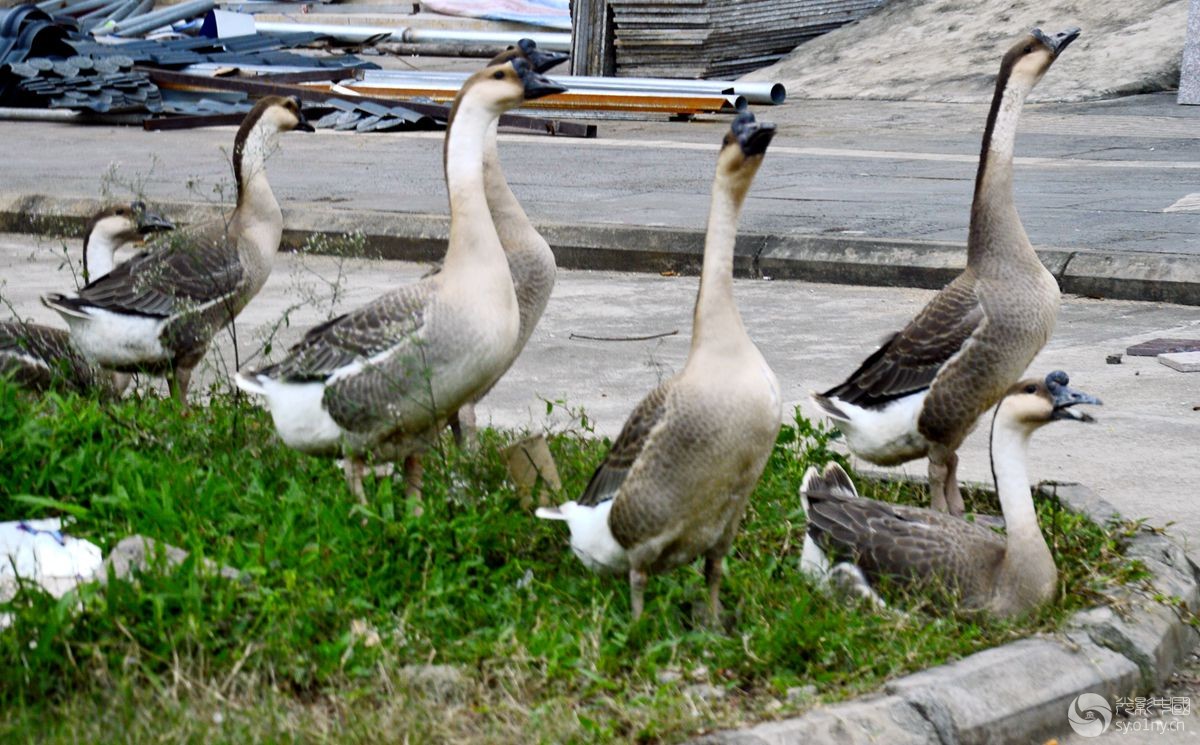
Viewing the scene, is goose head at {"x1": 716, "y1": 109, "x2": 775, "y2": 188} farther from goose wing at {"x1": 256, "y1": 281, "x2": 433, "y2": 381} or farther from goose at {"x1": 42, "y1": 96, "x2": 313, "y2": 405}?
goose at {"x1": 42, "y1": 96, "x2": 313, "y2": 405}

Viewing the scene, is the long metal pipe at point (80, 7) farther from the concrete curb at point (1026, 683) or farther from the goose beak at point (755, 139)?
the concrete curb at point (1026, 683)

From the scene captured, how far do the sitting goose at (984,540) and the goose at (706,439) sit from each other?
0.48 meters

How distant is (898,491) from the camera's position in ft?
19.4

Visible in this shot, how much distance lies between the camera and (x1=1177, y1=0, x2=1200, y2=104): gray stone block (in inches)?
681

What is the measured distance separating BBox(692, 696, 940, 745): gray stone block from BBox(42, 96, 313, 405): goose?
11.6 feet

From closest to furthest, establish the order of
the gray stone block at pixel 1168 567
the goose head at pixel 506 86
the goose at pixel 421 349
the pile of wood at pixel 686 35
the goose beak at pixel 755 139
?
the goose beak at pixel 755 139 < the gray stone block at pixel 1168 567 < the goose at pixel 421 349 < the goose head at pixel 506 86 < the pile of wood at pixel 686 35

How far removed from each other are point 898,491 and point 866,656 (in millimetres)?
1729

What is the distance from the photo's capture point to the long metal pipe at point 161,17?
2793cm

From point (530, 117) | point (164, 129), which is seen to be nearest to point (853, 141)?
point (530, 117)

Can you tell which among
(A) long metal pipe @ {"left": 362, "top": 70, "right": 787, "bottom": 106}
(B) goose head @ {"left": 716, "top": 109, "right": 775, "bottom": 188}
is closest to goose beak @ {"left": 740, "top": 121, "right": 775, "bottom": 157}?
(B) goose head @ {"left": 716, "top": 109, "right": 775, "bottom": 188}

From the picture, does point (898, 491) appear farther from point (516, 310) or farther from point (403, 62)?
point (403, 62)

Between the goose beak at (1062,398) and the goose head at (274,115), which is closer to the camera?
the goose beak at (1062,398)

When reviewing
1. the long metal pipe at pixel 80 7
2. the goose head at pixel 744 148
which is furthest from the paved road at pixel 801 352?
the long metal pipe at pixel 80 7

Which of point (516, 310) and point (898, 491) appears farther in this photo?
point (898, 491)
